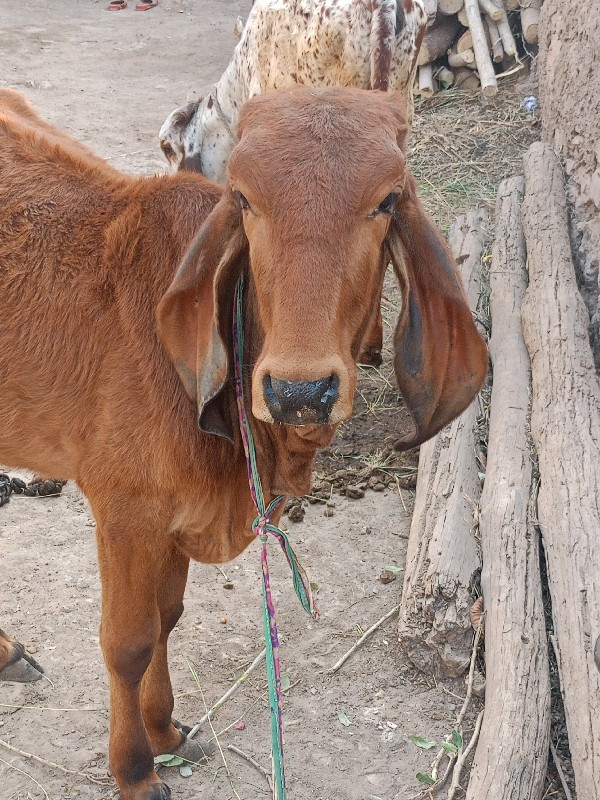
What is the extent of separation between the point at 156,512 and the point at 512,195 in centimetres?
498

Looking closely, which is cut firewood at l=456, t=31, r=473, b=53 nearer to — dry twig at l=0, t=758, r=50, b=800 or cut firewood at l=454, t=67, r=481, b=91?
cut firewood at l=454, t=67, r=481, b=91

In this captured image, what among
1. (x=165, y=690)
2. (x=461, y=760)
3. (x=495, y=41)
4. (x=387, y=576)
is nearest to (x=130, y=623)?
(x=165, y=690)

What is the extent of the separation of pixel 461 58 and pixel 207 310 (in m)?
8.16

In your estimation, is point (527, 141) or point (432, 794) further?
point (527, 141)

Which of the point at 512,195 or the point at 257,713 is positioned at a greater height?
the point at 512,195

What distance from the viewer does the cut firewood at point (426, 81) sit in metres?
9.76

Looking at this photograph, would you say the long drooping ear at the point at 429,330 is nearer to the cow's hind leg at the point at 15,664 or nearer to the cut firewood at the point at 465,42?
the cow's hind leg at the point at 15,664

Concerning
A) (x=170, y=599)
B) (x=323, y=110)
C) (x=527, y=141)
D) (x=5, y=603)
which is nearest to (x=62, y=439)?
(x=170, y=599)

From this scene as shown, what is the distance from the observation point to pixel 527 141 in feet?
27.8

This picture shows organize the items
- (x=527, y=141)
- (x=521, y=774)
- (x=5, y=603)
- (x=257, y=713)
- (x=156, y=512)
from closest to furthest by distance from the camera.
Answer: (x=156, y=512), (x=521, y=774), (x=257, y=713), (x=5, y=603), (x=527, y=141)

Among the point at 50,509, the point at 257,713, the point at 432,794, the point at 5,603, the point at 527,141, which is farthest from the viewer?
the point at 527,141

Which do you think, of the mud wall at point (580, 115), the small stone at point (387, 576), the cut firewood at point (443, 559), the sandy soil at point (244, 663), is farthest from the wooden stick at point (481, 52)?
the small stone at point (387, 576)

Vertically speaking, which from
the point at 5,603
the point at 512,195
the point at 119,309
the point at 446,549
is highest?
the point at 512,195

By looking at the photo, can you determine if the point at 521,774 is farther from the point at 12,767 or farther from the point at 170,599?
the point at 12,767
